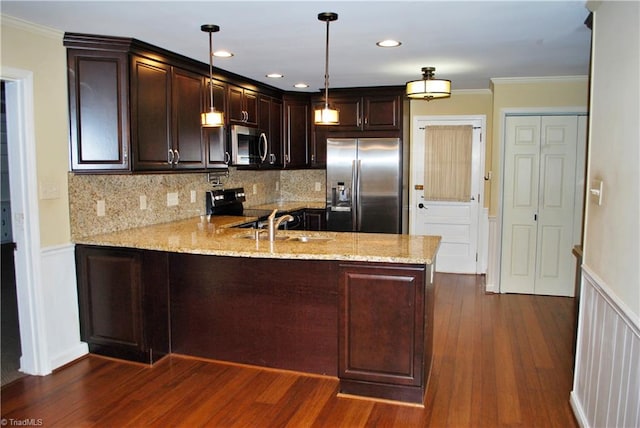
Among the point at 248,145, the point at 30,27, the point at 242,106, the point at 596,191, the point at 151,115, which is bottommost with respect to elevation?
the point at 596,191

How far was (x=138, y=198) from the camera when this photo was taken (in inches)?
163

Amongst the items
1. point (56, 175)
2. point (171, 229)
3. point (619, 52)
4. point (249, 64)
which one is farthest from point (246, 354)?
point (619, 52)

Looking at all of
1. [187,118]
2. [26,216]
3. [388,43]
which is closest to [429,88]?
[388,43]

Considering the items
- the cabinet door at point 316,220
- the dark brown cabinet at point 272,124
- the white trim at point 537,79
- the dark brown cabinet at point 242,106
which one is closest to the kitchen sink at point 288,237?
the dark brown cabinet at point 242,106

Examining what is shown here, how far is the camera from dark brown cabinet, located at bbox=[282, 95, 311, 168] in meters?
5.97

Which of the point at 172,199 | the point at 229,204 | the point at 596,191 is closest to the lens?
the point at 596,191

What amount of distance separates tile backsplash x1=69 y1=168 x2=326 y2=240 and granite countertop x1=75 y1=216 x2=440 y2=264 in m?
0.12

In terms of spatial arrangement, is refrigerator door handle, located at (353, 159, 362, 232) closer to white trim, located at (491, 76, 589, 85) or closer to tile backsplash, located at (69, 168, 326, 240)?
tile backsplash, located at (69, 168, 326, 240)

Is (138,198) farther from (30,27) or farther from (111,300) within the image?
(30,27)

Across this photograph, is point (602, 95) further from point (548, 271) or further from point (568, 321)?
point (548, 271)

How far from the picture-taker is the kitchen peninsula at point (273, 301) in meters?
2.95

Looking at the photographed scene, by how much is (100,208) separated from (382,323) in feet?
7.32

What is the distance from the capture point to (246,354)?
3438 mm

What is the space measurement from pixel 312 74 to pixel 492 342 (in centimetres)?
290
